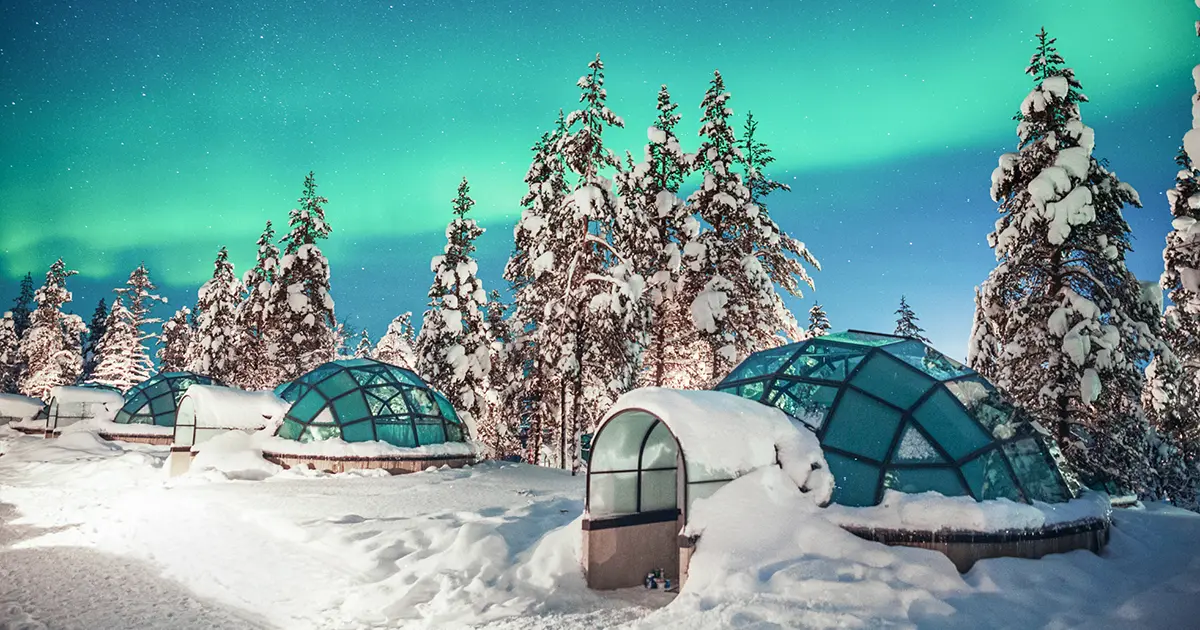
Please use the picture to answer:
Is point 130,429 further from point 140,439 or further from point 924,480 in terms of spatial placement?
point 924,480

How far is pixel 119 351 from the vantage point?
47.1m

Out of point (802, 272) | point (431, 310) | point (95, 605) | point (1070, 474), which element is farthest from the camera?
point (431, 310)

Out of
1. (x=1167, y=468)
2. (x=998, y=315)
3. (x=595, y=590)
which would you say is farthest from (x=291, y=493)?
(x=1167, y=468)

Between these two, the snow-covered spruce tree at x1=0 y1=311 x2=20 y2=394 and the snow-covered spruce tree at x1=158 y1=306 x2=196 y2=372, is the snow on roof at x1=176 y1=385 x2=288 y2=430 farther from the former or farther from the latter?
the snow-covered spruce tree at x1=0 y1=311 x2=20 y2=394

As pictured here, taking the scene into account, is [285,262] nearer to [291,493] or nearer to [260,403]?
[260,403]

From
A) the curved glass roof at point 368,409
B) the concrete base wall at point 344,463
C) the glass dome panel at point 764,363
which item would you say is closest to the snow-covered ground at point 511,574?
the glass dome panel at point 764,363

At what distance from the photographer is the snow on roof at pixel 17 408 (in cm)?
3678

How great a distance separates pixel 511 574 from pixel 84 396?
121 ft

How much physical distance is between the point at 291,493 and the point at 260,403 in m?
8.72

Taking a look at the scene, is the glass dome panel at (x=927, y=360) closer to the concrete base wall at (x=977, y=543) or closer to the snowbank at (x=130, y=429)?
the concrete base wall at (x=977, y=543)

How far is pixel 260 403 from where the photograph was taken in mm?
20672

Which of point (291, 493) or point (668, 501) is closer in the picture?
point (668, 501)

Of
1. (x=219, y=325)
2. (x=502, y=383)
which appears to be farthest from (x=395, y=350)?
(x=502, y=383)

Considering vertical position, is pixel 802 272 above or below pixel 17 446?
above
